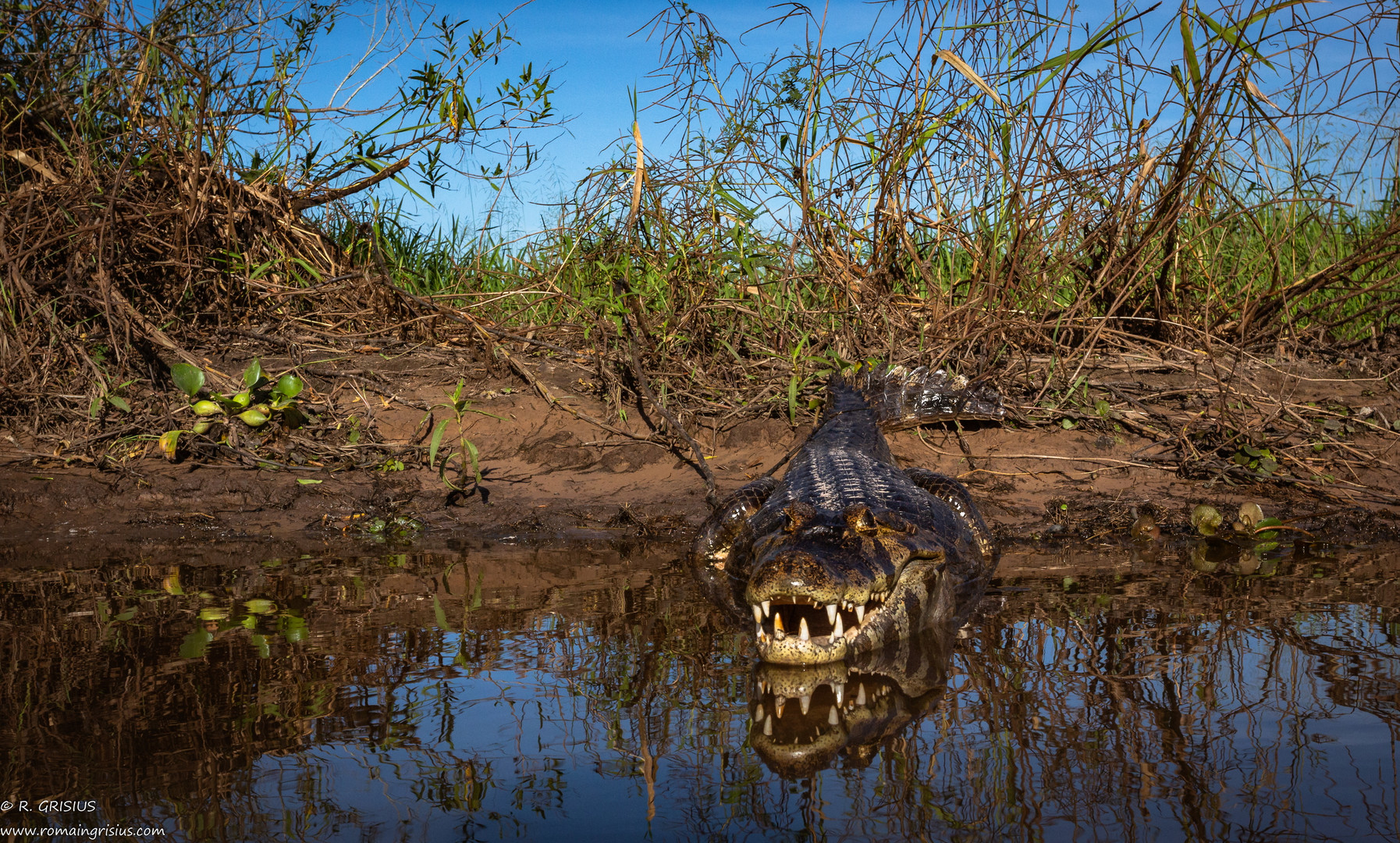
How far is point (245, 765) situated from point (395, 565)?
186cm

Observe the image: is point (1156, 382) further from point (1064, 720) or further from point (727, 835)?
point (727, 835)

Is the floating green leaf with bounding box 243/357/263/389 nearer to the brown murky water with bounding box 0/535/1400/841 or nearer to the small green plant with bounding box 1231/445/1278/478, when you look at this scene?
the brown murky water with bounding box 0/535/1400/841

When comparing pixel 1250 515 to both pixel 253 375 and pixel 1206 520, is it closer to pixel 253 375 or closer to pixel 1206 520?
pixel 1206 520

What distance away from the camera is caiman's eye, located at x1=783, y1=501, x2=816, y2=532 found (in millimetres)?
2883

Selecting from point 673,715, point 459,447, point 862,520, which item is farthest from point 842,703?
point 459,447

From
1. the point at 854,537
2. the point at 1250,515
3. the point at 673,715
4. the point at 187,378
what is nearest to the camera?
the point at 673,715

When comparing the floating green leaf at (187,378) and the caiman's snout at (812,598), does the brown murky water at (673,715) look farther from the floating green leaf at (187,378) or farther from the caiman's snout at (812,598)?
the floating green leaf at (187,378)

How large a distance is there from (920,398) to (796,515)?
2201 mm

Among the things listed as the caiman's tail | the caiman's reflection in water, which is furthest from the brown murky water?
the caiman's tail

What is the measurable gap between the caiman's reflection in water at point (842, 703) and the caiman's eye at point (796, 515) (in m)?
0.48

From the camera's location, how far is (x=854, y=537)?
8.80 ft

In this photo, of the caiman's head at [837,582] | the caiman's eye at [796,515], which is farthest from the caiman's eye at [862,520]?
the caiman's eye at [796,515]

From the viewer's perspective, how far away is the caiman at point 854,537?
2.43 meters

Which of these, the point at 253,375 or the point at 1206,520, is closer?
the point at 1206,520
